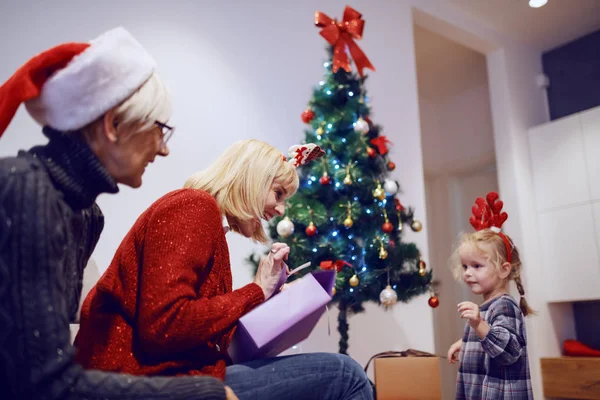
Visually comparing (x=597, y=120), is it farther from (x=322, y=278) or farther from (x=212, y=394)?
(x=212, y=394)

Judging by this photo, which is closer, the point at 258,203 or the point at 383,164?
the point at 258,203

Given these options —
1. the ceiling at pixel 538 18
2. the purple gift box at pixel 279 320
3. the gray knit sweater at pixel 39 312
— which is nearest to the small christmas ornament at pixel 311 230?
the purple gift box at pixel 279 320

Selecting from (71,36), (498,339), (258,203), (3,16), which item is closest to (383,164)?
(498,339)

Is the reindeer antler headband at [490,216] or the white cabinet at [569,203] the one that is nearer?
the reindeer antler headband at [490,216]

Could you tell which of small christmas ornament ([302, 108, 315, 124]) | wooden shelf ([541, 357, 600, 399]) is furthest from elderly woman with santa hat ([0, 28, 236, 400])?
wooden shelf ([541, 357, 600, 399])

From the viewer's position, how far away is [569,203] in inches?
146

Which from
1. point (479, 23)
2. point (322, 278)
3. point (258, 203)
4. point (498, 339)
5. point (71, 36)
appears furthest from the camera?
point (479, 23)

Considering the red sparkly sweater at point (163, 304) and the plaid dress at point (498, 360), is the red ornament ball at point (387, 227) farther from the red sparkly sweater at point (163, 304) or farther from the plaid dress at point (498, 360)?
the red sparkly sweater at point (163, 304)

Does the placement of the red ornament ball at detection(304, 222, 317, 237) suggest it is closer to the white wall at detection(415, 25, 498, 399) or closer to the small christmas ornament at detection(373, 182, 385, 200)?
the small christmas ornament at detection(373, 182, 385, 200)

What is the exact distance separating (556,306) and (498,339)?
222 cm

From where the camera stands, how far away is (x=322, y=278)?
1184 mm

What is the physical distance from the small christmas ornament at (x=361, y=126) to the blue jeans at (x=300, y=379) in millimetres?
1475

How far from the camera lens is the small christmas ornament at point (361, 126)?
2.39 m

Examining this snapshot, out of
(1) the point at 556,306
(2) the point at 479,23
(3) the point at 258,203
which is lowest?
(1) the point at 556,306
